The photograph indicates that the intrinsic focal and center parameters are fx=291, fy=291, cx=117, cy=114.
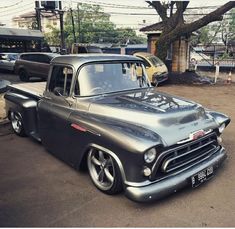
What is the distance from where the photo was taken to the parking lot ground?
3.47 m

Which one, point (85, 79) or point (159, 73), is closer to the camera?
point (85, 79)

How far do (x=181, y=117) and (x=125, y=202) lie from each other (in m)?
1.37

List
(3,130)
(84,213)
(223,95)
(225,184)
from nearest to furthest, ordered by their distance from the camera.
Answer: (84,213), (225,184), (3,130), (223,95)

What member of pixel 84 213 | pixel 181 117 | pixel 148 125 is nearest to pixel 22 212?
pixel 84 213

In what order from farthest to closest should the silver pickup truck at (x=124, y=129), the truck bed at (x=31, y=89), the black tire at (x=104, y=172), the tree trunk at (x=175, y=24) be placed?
the tree trunk at (x=175, y=24), the truck bed at (x=31, y=89), the black tire at (x=104, y=172), the silver pickup truck at (x=124, y=129)

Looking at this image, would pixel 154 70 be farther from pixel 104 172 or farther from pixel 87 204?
pixel 87 204

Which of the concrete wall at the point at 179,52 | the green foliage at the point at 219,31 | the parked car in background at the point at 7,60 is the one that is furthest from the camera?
the green foliage at the point at 219,31

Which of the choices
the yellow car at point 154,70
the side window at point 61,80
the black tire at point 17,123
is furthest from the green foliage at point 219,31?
the side window at point 61,80

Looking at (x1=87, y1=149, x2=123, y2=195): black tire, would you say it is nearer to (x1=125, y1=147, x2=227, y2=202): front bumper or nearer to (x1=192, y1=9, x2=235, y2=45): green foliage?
(x1=125, y1=147, x2=227, y2=202): front bumper

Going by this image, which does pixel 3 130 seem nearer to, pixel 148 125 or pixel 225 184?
pixel 148 125

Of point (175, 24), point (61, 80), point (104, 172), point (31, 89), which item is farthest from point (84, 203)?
point (175, 24)

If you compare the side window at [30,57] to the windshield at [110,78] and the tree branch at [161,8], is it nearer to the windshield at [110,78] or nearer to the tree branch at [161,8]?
the tree branch at [161,8]

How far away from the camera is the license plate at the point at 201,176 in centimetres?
378

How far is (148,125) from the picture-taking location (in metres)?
3.80
